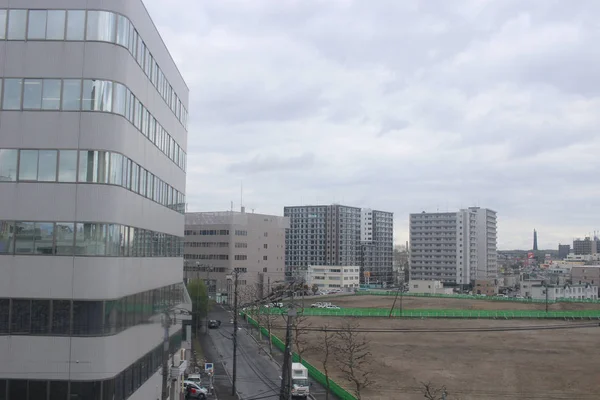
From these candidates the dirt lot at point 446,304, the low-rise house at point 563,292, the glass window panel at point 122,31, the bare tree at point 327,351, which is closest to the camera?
the glass window panel at point 122,31

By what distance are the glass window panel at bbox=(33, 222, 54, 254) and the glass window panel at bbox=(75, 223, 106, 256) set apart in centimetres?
70

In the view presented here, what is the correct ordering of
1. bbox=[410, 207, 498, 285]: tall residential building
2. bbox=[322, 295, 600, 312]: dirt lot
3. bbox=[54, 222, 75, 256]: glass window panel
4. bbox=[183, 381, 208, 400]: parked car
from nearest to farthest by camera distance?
bbox=[54, 222, 75, 256]: glass window panel → bbox=[183, 381, 208, 400]: parked car → bbox=[322, 295, 600, 312]: dirt lot → bbox=[410, 207, 498, 285]: tall residential building

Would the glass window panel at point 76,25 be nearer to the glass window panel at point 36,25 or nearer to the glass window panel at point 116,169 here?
the glass window panel at point 36,25

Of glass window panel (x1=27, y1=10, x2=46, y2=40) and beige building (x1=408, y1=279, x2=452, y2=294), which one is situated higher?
glass window panel (x1=27, y1=10, x2=46, y2=40)

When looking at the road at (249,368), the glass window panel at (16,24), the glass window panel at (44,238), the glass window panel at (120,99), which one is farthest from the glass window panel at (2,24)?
the road at (249,368)

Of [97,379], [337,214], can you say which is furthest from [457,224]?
[97,379]

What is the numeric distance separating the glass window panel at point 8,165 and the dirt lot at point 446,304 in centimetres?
7197

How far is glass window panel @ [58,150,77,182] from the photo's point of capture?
14.8m

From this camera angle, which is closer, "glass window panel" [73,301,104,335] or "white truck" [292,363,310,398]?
"glass window panel" [73,301,104,335]

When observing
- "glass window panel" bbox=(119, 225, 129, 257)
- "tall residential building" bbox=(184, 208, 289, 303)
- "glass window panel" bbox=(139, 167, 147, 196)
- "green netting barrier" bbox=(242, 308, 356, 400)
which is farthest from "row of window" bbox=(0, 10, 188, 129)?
"tall residential building" bbox=(184, 208, 289, 303)

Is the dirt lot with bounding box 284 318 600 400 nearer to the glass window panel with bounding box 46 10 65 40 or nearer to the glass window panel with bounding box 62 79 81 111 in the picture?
the glass window panel with bounding box 62 79 81 111

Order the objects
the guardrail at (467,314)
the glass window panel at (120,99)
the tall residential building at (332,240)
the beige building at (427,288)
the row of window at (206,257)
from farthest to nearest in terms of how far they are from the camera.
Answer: the tall residential building at (332,240), the beige building at (427,288), the row of window at (206,257), the guardrail at (467,314), the glass window panel at (120,99)

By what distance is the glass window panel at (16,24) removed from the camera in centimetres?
1505

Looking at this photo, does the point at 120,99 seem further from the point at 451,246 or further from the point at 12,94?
the point at 451,246
